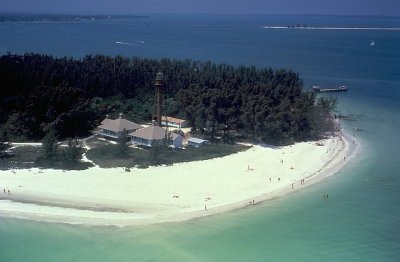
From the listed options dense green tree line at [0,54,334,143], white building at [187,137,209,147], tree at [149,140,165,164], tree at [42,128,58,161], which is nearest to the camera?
tree at [42,128,58,161]

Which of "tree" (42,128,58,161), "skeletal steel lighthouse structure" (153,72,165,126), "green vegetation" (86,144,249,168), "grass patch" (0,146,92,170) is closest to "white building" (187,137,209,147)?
"green vegetation" (86,144,249,168)

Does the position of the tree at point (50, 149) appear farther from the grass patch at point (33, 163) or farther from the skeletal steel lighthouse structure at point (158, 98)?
the skeletal steel lighthouse structure at point (158, 98)

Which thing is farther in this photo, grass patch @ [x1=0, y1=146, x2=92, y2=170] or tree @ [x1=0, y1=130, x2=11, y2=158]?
tree @ [x1=0, y1=130, x2=11, y2=158]

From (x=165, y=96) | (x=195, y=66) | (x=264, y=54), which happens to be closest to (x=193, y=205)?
(x=165, y=96)

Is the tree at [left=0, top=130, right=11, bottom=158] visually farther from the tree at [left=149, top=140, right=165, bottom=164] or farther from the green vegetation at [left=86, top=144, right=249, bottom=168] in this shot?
the tree at [left=149, top=140, right=165, bottom=164]

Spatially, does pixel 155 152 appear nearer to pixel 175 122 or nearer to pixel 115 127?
pixel 115 127

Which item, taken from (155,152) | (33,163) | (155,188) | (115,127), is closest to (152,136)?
(155,152)

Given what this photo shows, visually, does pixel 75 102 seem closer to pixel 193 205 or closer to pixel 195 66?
pixel 193 205
